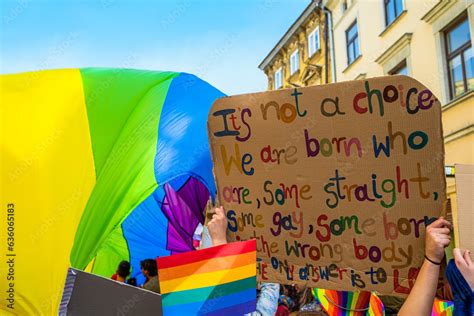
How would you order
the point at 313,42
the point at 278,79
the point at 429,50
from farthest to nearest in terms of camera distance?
the point at 278,79, the point at 313,42, the point at 429,50

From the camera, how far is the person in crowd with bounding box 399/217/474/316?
1648 millimetres

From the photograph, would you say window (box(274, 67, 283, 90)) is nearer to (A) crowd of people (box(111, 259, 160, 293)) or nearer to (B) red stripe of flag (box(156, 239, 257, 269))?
(A) crowd of people (box(111, 259, 160, 293))

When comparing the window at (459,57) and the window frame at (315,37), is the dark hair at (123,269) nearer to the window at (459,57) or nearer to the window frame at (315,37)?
the window at (459,57)

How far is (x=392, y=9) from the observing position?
13.8 metres

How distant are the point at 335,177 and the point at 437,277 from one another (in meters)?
0.60

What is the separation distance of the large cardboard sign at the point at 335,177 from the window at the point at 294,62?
20.2 metres

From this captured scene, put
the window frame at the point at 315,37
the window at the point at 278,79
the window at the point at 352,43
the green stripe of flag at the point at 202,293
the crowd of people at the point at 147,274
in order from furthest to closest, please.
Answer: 1. the window at the point at 278,79
2. the window frame at the point at 315,37
3. the window at the point at 352,43
4. the crowd of people at the point at 147,274
5. the green stripe of flag at the point at 202,293

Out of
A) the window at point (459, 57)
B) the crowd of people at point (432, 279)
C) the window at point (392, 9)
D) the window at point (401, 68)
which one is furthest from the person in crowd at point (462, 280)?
the window at point (392, 9)

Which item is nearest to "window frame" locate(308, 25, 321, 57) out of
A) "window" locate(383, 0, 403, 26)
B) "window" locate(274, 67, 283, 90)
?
"window" locate(274, 67, 283, 90)

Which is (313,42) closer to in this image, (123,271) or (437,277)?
(123,271)

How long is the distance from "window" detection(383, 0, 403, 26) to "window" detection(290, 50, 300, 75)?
8.07 m

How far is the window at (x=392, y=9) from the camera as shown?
13.4m

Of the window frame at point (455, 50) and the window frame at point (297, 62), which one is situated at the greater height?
the window frame at point (297, 62)

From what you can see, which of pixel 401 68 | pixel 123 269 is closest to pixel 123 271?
pixel 123 269
